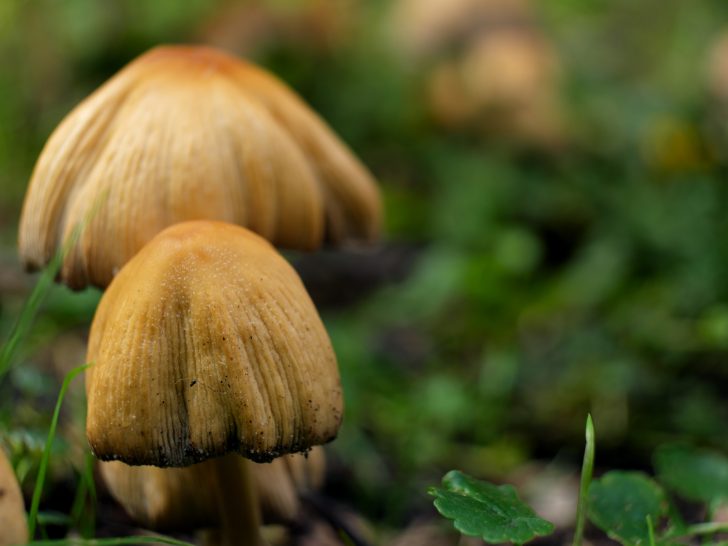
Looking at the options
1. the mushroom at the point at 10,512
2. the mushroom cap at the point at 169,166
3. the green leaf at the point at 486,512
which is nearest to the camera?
the mushroom at the point at 10,512

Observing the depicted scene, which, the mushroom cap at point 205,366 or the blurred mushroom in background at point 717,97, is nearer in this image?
the mushroom cap at point 205,366

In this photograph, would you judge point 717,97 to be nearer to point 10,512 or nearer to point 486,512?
point 486,512

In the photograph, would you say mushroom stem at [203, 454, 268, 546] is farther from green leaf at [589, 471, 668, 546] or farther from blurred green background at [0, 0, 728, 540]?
green leaf at [589, 471, 668, 546]

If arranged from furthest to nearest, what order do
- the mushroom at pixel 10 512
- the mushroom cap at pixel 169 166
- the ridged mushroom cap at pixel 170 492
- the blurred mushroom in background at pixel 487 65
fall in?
the blurred mushroom in background at pixel 487 65, the ridged mushroom cap at pixel 170 492, the mushroom cap at pixel 169 166, the mushroom at pixel 10 512

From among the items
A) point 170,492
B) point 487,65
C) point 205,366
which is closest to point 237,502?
point 170,492

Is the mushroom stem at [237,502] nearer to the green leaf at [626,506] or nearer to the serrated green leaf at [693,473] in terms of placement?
the green leaf at [626,506]

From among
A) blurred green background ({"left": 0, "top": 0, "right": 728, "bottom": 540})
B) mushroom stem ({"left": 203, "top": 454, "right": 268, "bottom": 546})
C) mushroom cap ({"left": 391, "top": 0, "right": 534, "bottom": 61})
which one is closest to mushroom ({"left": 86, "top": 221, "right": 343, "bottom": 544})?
mushroom stem ({"left": 203, "top": 454, "right": 268, "bottom": 546})

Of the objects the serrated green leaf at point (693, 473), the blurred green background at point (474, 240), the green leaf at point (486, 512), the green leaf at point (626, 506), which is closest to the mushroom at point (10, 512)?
the blurred green background at point (474, 240)
